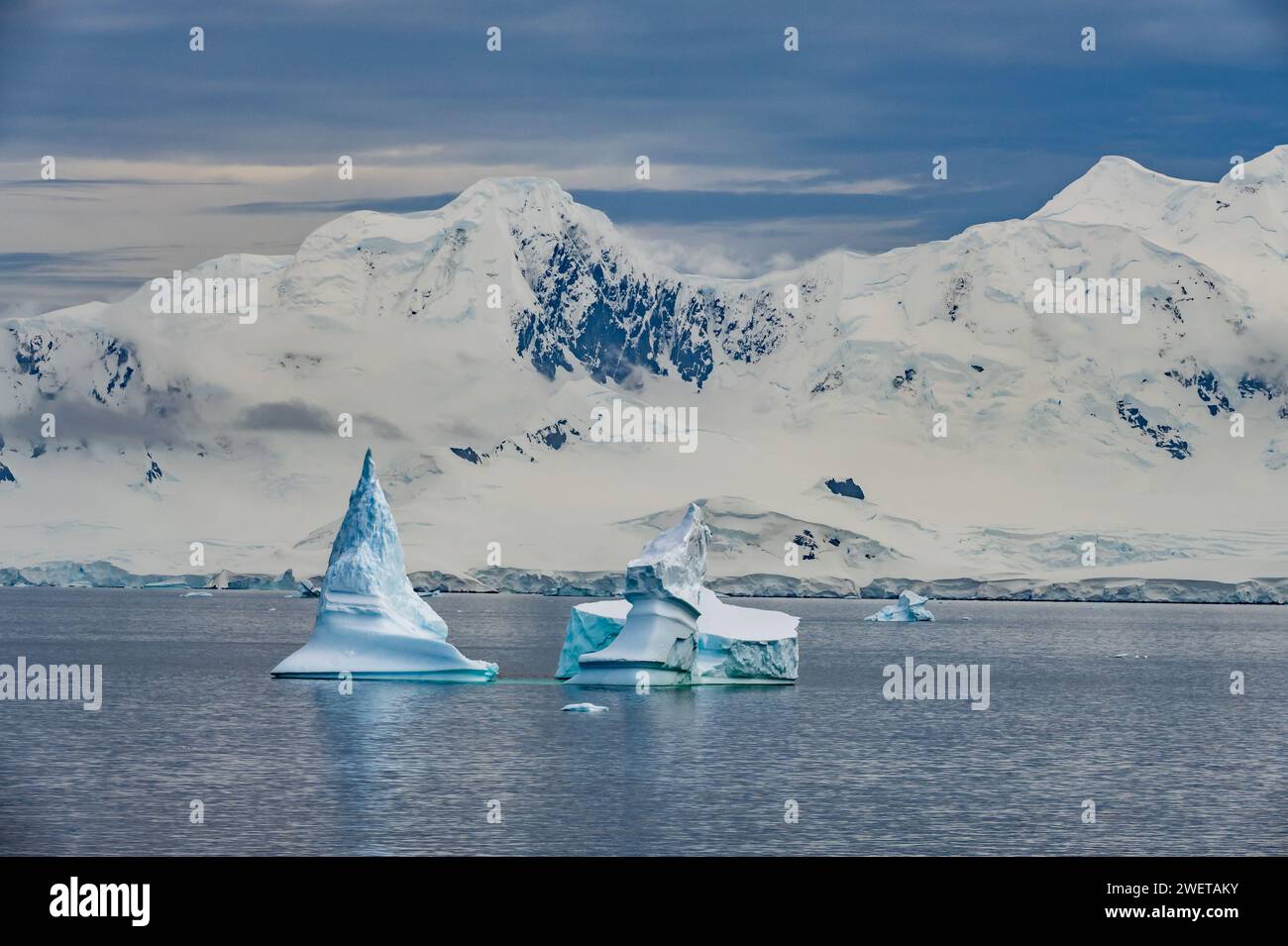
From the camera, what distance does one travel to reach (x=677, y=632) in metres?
62.2

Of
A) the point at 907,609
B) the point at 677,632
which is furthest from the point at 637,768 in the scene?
the point at 907,609

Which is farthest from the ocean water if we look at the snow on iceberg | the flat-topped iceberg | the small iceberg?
the small iceberg

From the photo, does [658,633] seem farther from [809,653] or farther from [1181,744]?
[809,653]

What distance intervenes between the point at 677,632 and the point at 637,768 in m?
15.2

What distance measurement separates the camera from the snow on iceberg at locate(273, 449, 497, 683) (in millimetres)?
62188

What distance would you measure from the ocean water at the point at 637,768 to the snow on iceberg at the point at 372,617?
1491mm

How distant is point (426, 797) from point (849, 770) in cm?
1251

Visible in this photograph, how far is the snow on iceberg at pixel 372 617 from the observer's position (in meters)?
62.2

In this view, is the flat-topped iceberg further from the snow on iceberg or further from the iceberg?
the snow on iceberg

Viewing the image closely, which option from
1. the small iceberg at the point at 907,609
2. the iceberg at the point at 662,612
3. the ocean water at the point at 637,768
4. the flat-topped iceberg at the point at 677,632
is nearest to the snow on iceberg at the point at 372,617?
the ocean water at the point at 637,768

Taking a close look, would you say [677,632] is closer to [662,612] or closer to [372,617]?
[662,612]

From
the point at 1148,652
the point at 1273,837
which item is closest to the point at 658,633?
the point at 1273,837

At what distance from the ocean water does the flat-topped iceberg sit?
1348 mm

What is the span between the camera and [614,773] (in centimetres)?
4625
